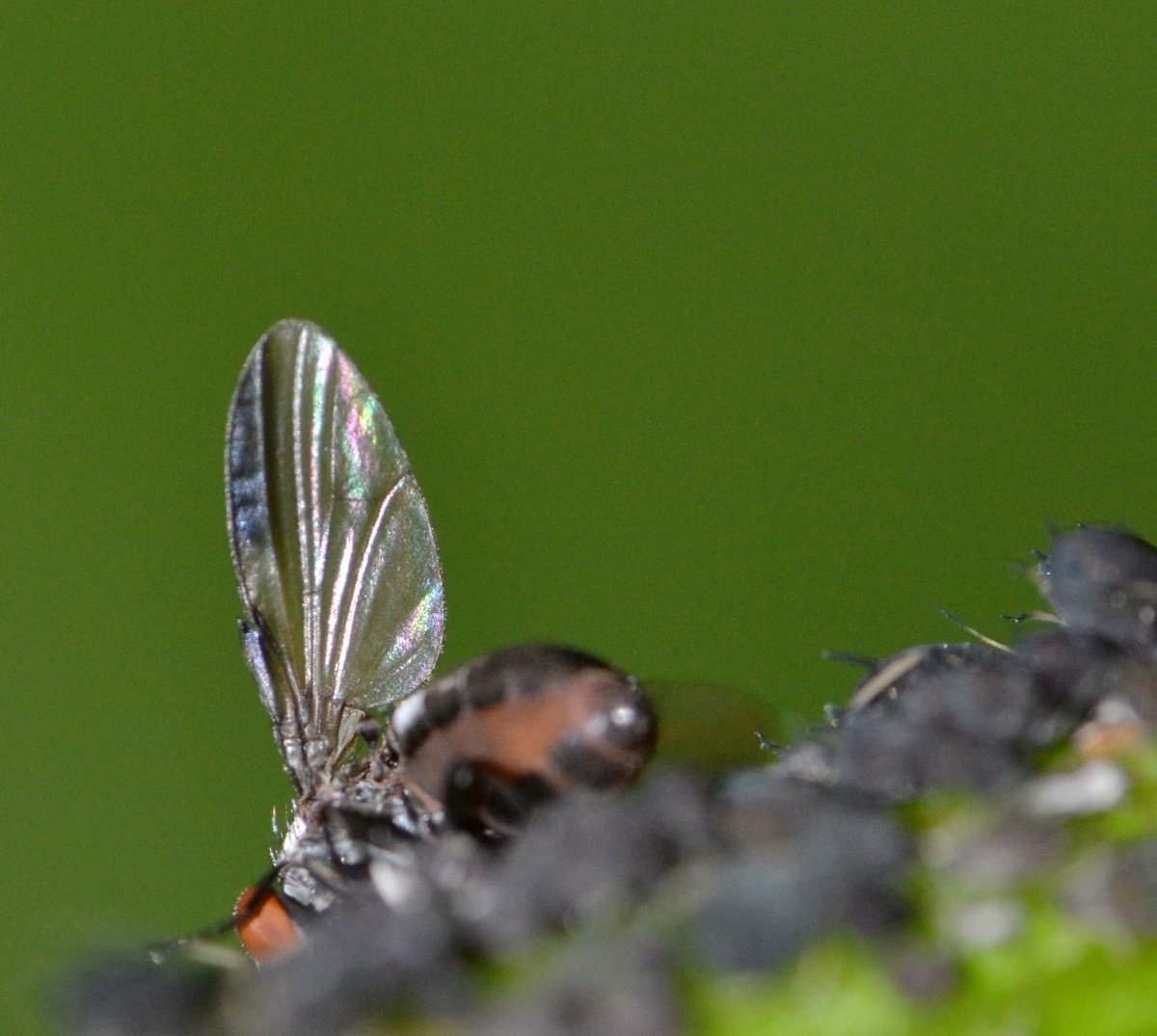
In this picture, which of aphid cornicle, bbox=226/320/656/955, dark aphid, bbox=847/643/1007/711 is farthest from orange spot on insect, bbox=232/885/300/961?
dark aphid, bbox=847/643/1007/711

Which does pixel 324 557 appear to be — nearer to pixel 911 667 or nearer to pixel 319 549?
pixel 319 549

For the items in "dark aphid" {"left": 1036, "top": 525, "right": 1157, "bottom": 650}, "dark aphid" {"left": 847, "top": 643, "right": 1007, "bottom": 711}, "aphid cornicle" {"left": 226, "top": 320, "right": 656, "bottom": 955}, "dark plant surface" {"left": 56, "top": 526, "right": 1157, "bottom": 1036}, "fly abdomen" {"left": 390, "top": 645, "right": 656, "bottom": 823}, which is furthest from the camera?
"aphid cornicle" {"left": 226, "top": 320, "right": 656, "bottom": 955}

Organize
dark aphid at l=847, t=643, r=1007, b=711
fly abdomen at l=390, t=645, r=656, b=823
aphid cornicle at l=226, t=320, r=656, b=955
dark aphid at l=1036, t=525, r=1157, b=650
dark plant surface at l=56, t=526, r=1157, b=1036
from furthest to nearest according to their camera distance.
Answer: aphid cornicle at l=226, t=320, r=656, b=955 → fly abdomen at l=390, t=645, r=656, b=823 → dark aphid at l=847, t=643, r=1007, b=711 → dark aphid at l=1036, t=525, r=1157, b=650 → dark plant surface at l=56, t=526, r=1157, b=1036

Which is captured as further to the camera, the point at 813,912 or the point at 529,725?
the point at 529,725

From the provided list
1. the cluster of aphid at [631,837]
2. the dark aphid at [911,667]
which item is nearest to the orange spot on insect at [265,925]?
the cluster of aphid at [631,837]

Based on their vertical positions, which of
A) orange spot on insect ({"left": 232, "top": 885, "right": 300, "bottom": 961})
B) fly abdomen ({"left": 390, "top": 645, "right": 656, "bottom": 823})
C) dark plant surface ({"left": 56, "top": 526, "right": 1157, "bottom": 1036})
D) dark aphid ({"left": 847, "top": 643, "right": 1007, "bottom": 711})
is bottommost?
orange spot on insect ({"left": 232, "top": 885, "right": 300, "bottom": 961})

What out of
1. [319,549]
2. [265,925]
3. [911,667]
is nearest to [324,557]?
[319,549]

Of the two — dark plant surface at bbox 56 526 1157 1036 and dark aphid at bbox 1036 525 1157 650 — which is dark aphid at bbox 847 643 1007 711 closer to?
dark aphid at bbox 1036 525 1157 650
